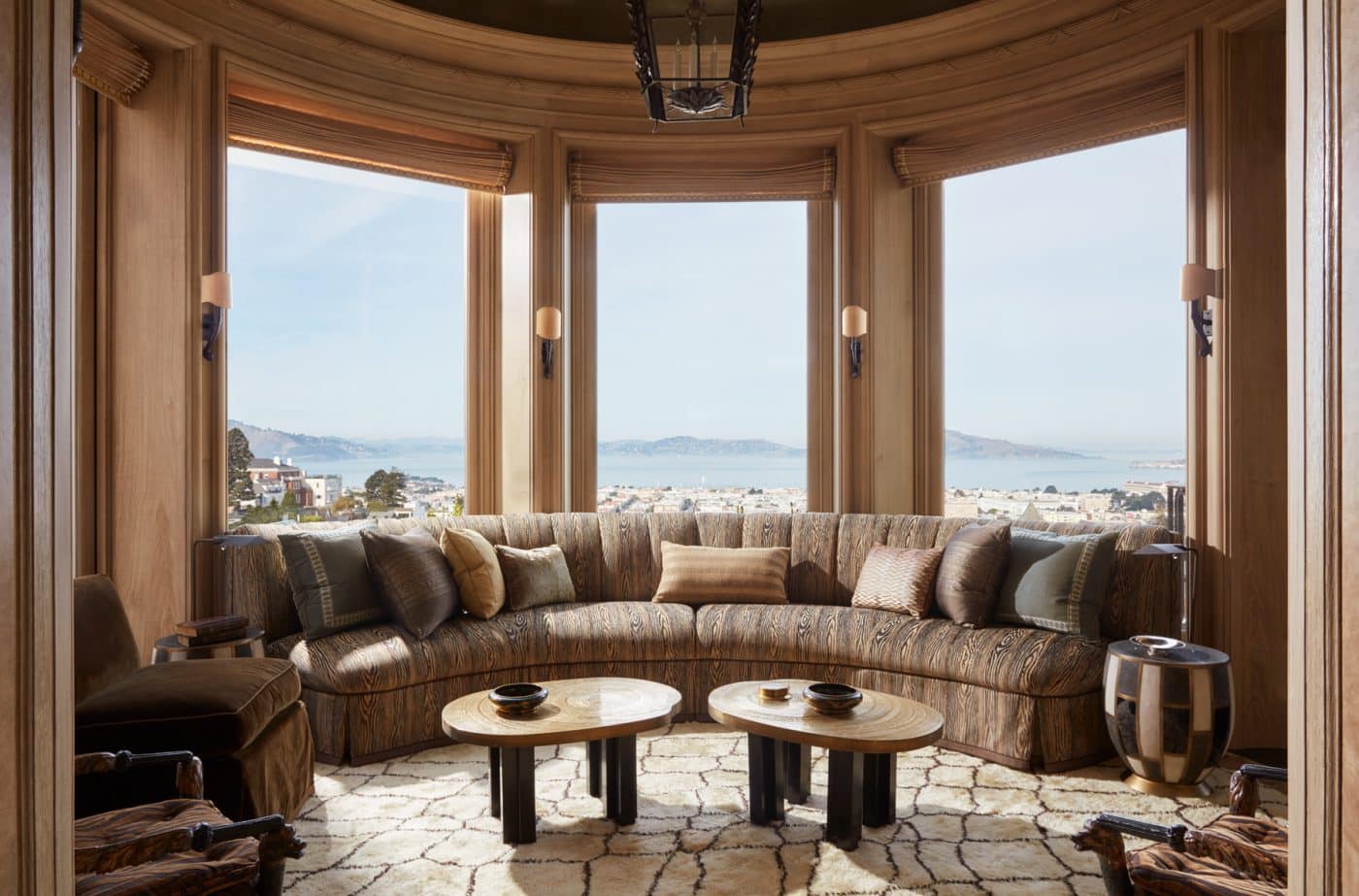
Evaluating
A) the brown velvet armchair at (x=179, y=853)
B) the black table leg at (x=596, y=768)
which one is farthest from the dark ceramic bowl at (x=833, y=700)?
the brown velvet armchair at (x=179, y=853)

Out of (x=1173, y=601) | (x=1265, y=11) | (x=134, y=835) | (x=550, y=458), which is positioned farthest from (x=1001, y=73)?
(x=134, y=835)

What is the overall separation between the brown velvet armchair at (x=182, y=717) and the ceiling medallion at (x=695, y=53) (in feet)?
7.22

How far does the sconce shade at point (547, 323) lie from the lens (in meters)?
4.85

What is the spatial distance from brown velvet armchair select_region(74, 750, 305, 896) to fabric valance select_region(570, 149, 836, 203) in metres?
3.84

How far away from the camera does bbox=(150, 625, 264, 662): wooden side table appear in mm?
3295

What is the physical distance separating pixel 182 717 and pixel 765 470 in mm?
3340

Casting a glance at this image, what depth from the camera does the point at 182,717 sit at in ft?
8.41

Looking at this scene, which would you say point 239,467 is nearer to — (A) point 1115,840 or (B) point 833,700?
(B) point 833,700

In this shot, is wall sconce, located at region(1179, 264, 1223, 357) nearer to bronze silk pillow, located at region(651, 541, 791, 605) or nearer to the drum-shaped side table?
the drum-shaped side table

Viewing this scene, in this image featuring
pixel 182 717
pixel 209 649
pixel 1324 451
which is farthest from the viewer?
pixel 209 649

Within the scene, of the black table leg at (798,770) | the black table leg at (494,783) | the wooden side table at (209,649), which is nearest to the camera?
the black table leg at (494,783)

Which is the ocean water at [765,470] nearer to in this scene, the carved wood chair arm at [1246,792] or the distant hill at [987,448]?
the distant hill at [987,448]

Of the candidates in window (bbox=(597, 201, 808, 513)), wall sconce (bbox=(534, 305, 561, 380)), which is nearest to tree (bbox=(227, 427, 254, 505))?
wall sconce (bbox=(534, 305, 561, 380))

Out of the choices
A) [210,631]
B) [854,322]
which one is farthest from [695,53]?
[210,631]
